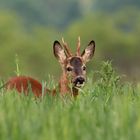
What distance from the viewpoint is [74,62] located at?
1016cm

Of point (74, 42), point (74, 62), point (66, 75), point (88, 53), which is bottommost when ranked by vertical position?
point (66, 75)

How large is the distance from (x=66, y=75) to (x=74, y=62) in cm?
41

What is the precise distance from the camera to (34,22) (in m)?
148

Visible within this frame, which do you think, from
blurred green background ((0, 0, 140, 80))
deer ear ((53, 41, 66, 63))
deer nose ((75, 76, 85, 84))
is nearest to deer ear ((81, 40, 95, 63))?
deer ear ((53, 41, 66, 63))

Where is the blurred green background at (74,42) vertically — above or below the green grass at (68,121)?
above

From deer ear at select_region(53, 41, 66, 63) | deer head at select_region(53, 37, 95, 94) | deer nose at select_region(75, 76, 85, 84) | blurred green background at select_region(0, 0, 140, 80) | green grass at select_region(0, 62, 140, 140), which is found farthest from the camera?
blurred green background at select_region(0, 0, 140, 80)

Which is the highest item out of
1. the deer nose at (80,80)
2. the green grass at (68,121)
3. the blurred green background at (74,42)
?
the blurred green background at (74,42)

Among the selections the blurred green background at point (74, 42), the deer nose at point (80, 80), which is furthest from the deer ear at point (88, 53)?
the blurred green background at point (74, 42)

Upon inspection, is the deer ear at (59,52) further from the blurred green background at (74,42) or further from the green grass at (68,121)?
the blurred green background at (74,42)

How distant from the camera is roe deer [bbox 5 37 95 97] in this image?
8906mm

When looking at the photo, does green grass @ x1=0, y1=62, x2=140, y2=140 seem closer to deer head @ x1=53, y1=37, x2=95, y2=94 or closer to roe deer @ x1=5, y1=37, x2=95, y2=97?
roe deer @ x1=5, y1=37, x2=95, y2=97

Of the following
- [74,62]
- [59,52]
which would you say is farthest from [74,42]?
[74,62]

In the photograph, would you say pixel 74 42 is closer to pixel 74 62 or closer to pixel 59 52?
pixel 59 52

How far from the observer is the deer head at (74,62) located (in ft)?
31.2
